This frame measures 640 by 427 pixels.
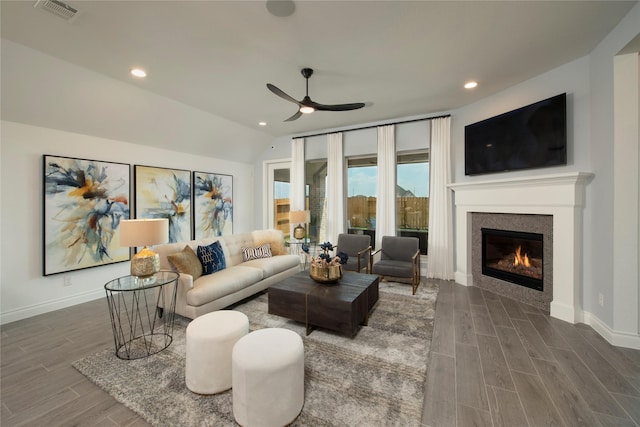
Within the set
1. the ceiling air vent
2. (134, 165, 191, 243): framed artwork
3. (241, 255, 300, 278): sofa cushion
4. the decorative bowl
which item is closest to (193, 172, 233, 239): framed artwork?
(134, 165, 191, 243): framed artwork

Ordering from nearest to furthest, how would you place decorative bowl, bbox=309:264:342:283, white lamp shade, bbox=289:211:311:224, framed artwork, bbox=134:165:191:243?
decorative bowl, bbox=309:264:342:283
framed artwork, bbox=134:165:191:243
white lamp shade, bbox=289:211:311:224

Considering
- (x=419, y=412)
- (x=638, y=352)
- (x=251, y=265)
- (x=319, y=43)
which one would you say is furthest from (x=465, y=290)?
(x=319, y=43)

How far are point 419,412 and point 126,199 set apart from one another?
4.87 m

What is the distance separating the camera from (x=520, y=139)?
361 centimetres

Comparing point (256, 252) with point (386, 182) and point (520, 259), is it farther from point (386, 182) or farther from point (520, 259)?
point (520, 259)

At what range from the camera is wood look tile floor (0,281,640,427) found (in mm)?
1723

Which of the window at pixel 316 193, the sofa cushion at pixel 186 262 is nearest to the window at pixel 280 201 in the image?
the window at pixel 316 193

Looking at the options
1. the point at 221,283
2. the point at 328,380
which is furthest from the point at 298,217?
the point at 328,380

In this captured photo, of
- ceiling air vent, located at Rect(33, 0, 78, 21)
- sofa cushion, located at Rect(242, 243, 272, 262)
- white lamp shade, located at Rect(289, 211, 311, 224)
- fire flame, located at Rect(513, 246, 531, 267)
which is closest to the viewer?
ceiling air vent, located at Rect(33, 0, 78, 21)

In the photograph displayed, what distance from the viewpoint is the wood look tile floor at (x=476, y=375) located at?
1.72m

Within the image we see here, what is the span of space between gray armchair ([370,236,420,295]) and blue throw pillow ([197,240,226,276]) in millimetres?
2417

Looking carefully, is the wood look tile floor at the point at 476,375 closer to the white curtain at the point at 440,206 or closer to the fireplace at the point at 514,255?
the fireplace at the point at 514,255

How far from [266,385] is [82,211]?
12.9ft

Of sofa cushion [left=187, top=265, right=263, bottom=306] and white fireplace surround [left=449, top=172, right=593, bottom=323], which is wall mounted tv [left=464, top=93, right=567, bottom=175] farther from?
sofa cushion [left=187, top=265, right=263, bottom=306]
